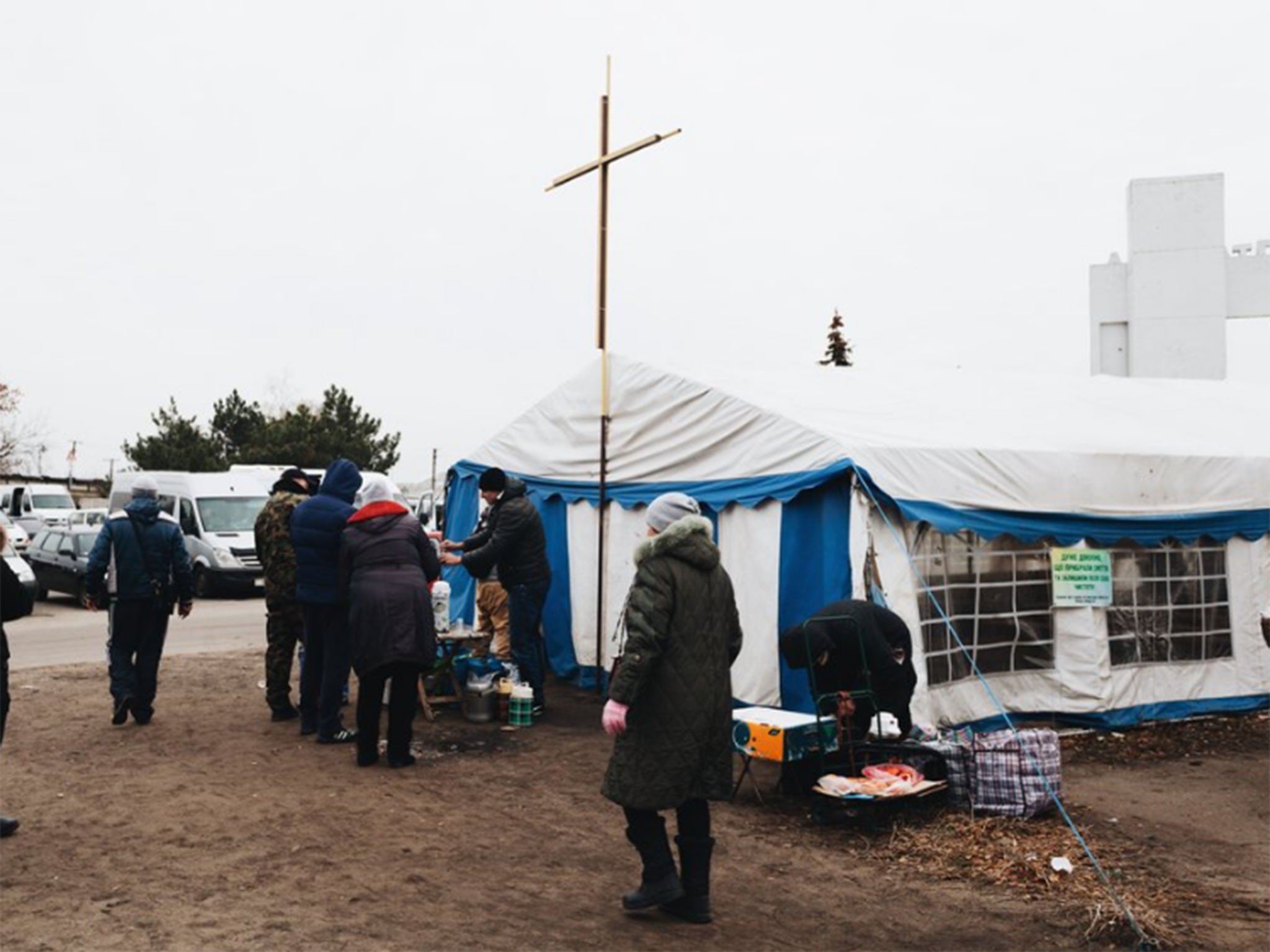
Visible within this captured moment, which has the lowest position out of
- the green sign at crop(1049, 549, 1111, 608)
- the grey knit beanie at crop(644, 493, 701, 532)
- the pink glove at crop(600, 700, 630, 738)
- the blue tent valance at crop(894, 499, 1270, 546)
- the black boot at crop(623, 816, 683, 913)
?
the black boot at crop(623, 816, 683, 913)

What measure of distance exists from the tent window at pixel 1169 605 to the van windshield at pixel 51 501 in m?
30.9

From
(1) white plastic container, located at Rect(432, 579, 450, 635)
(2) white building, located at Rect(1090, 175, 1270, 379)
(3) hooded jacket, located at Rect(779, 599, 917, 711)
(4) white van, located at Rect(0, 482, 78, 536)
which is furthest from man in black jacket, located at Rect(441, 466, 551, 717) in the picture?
(4) white van, located at Rect(0, 482, 78, 536)

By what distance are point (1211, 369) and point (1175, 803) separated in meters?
15.2

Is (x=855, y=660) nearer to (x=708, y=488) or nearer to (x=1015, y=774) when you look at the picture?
(x=1015, y=774)

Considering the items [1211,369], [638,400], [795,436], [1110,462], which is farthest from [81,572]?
[1211,369]

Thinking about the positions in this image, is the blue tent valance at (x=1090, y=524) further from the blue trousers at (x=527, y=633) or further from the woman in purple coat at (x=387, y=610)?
the woman in purple coat at (x=387, y=610)

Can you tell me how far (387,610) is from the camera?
718cm

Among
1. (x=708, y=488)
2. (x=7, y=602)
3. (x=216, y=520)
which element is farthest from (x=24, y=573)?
(x=7, y=602)

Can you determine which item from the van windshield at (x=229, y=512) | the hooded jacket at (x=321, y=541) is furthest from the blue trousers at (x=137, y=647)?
the van windshield at (x=229, y=512)

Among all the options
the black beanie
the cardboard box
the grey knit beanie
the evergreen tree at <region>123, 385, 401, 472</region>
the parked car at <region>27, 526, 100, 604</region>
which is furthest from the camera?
the evergreen tree at <region>123, 385, 401, 472</region>

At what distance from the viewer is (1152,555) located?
31.5 ft

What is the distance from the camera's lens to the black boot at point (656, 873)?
477 cm

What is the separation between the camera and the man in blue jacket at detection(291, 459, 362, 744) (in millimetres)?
7848

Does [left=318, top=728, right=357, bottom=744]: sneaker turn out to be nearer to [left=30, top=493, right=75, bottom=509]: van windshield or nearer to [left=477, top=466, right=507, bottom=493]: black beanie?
[left=477, top=466, right=507, bottom=493]: black beanie
